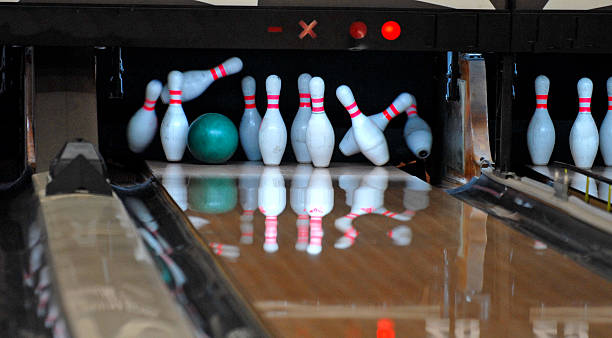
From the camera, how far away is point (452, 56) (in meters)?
2.99

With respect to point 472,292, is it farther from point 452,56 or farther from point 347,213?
point 452,56

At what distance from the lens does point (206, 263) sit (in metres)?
1.56

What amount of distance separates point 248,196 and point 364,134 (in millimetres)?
781

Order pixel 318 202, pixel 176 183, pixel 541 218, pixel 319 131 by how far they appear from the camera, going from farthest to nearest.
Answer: pixel 319 131, pixel 176 183, pixel 318 202, pixel 541 218

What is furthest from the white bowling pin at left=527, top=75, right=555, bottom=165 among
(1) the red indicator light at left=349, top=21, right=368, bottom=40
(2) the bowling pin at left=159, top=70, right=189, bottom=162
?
(2) the bowling pin at left=159, top=70, right=189, bottom=162

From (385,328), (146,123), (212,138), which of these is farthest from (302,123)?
(385,328)

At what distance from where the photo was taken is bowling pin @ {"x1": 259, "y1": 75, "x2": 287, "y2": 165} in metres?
3.01

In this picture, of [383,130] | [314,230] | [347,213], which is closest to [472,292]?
[314,230]

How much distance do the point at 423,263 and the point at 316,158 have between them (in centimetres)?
143

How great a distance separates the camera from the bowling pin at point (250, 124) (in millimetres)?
3160

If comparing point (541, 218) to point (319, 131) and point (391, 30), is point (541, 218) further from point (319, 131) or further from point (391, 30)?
→ point (319, 131)

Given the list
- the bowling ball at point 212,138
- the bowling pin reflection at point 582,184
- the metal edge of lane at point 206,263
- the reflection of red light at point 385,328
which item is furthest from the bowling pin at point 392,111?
the reflection of red light at point 385,328

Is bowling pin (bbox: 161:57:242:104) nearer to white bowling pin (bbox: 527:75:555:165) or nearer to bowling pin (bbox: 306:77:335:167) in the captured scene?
bowling pin (bbox: 306:77:335:167)

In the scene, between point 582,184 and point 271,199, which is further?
point 582,184
